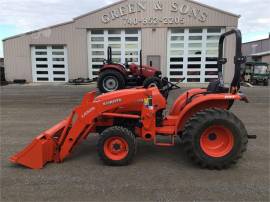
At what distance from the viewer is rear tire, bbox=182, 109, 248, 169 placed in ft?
12.6

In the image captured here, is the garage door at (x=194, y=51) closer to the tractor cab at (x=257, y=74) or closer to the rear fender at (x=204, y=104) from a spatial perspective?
the tractor cab at (x=257, y=74)

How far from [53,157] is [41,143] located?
14.9 inches

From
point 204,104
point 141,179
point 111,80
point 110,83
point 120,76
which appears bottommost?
point 141,179

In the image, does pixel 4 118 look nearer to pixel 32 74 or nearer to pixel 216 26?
pixel 32 74

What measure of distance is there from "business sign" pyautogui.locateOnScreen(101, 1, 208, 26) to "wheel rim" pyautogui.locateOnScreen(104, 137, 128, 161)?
615 inches

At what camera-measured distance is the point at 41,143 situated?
12.7 feet

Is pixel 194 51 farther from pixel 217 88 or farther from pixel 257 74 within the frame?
pixel 217 88

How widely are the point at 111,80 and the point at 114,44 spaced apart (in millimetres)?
7593

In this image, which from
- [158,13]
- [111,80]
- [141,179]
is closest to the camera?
[141,179]

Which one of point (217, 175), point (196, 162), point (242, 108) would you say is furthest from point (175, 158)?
point (242, 108)

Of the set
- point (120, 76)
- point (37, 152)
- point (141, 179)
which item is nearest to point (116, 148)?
point (141, 179)

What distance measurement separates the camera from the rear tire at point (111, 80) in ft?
39.4

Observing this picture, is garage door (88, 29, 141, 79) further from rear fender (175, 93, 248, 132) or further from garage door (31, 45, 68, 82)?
rear fender (175, 93, 248, 132)

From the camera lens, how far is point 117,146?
4.05 meters
